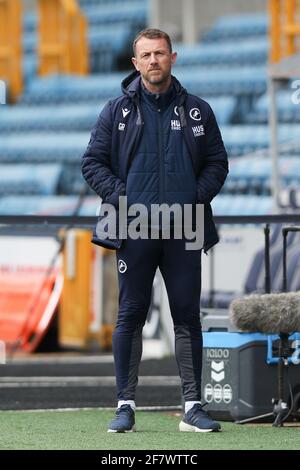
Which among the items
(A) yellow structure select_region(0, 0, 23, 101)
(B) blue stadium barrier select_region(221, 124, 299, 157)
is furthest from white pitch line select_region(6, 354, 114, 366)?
(A) yellow structure select_region(0, 0, 23, 101)

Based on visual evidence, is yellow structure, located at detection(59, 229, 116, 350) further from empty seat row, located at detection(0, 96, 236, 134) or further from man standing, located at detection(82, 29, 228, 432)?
empty seat row, located at detection(0, 96, 236, 134)

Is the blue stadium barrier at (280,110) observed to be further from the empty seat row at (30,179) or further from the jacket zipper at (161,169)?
the jacket zipper at (161,169)

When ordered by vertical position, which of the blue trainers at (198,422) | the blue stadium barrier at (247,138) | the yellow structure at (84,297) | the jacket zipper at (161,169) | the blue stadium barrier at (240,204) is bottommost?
the blue trainers at (198,422)

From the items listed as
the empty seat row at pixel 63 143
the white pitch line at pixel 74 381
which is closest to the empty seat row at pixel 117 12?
the empty seat row at pixel 63 143

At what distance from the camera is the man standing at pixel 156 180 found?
21.2 feet

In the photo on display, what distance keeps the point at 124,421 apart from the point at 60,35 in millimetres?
18527

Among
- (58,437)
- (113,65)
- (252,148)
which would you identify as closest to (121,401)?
(58,437)

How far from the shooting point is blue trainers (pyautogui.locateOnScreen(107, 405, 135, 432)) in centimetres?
644

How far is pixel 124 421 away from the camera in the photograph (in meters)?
6.46

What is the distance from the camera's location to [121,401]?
6562 millimetres

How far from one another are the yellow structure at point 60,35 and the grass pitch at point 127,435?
56.0ft

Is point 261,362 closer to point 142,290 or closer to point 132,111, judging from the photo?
point 142,290

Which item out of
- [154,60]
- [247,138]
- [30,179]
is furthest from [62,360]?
[30,179]
